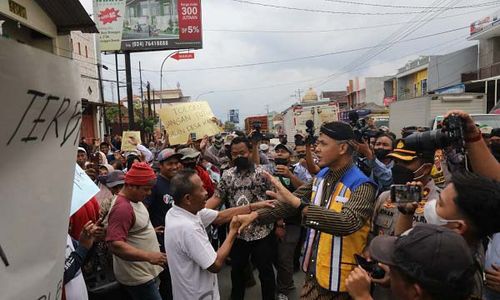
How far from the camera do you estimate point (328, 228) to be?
93.7 inches

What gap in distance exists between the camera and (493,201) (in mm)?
1739

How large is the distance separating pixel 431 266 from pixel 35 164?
4.21 ft

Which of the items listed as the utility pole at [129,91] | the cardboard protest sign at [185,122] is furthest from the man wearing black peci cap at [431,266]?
the utility pole at [129,91]

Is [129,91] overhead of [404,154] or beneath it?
overhead

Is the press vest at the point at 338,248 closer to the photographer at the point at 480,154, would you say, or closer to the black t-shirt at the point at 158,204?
the photographer at the point at 480,154

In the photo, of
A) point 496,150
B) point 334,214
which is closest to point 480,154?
point 334,214

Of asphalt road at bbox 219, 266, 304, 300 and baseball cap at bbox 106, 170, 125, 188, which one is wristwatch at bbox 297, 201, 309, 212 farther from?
asphalt road at bbox 219, 266, 304, 300

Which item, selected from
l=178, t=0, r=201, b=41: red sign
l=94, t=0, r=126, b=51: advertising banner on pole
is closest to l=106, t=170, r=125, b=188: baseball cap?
l=94, t=0, r=126, b=51: advertising banner on pole

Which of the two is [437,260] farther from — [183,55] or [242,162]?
[183,55]

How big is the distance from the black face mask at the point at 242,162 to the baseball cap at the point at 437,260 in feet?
9.37

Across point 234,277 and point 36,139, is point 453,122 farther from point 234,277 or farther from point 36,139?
point 234,277

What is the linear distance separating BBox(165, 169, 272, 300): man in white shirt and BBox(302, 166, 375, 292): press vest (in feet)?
1.91

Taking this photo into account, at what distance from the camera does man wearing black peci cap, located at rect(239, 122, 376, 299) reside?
7.94 feet

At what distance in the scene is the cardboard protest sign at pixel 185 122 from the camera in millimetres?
7320
